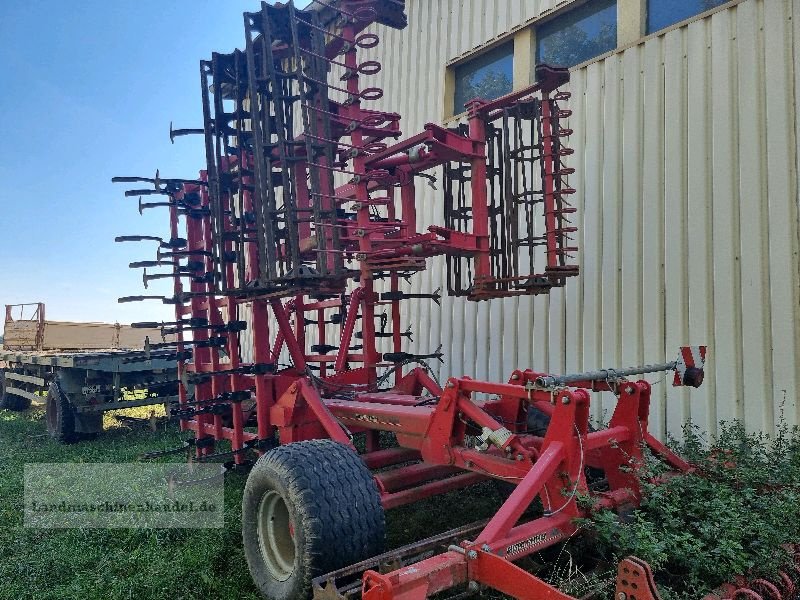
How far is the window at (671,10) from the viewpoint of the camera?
16.6ft

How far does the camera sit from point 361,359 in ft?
18.1

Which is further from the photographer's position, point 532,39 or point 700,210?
point 532,39

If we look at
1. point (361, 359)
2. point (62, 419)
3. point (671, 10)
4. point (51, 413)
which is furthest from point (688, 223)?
point (51, 413)

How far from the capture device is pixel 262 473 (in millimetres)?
3379

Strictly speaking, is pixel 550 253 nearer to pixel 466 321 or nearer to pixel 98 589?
pixel 466 321

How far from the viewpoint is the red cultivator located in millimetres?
2783

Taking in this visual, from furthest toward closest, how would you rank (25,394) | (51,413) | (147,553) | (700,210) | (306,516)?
(25,394) < (51,413) < (700,210) < (147,553) < (306,516)

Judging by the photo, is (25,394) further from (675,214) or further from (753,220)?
(753,220)

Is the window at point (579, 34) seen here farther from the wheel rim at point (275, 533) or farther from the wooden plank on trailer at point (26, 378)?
the wooden plank on trailer at point (26, 378)

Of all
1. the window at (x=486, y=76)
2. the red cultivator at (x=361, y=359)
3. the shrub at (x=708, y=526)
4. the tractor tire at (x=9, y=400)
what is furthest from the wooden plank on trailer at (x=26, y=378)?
the shrub at (x=708, y=526)

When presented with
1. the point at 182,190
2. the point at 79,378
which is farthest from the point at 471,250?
the point at 79,378

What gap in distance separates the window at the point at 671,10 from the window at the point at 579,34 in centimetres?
40

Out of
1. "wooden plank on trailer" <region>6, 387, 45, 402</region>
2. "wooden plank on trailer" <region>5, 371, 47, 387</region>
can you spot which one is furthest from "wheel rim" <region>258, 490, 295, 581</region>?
"wooden plank on trailer" <region>5, 371, 47, 387</region>

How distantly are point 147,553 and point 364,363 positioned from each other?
2188mm
